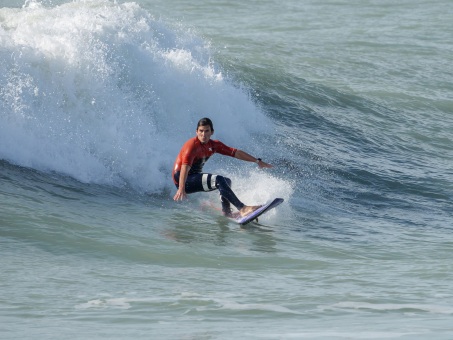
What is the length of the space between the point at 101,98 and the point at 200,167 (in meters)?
2.97

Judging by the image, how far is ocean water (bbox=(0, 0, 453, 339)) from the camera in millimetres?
7414

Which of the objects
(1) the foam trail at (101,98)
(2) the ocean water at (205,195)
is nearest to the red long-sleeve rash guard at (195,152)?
(2) the ocean water at (205,195)

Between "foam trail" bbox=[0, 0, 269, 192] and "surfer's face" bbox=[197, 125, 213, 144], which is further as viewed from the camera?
"foam trail" bbox=[0, 0, 269, 192]

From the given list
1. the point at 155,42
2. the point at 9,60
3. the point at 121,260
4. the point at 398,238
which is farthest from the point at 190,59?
the point at 121,260

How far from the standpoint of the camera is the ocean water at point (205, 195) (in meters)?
7.41

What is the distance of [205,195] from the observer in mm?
12383

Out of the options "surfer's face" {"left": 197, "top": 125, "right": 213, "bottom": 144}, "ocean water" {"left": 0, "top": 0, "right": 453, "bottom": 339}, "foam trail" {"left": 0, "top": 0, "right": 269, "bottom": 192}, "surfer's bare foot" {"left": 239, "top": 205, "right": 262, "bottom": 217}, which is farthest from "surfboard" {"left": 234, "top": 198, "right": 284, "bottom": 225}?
"foam trail" {"left": 0, "top": 0, "right": 269, "bottom": 192}

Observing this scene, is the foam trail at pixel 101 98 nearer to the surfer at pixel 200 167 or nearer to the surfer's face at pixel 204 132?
the surfer at pixel 200 167

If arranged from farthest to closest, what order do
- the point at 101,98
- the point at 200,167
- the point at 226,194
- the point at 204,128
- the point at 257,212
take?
the point at 101,98 < the point at 200,167 < the point at 226,194 < the point at 204,128 < the point at 257,212

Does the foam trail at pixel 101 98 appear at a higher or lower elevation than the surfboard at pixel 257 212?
higher

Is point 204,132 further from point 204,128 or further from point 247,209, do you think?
point 247,209

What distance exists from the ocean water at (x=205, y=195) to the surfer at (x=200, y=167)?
0.95 feet

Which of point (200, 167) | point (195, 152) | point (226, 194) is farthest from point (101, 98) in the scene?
point (226, 194)

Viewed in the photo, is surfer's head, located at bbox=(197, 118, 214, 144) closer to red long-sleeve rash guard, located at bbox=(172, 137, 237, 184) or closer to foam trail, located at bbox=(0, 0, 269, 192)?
red long-sleeve rash guard, located at bbox=(172, 137, 237, 184)
